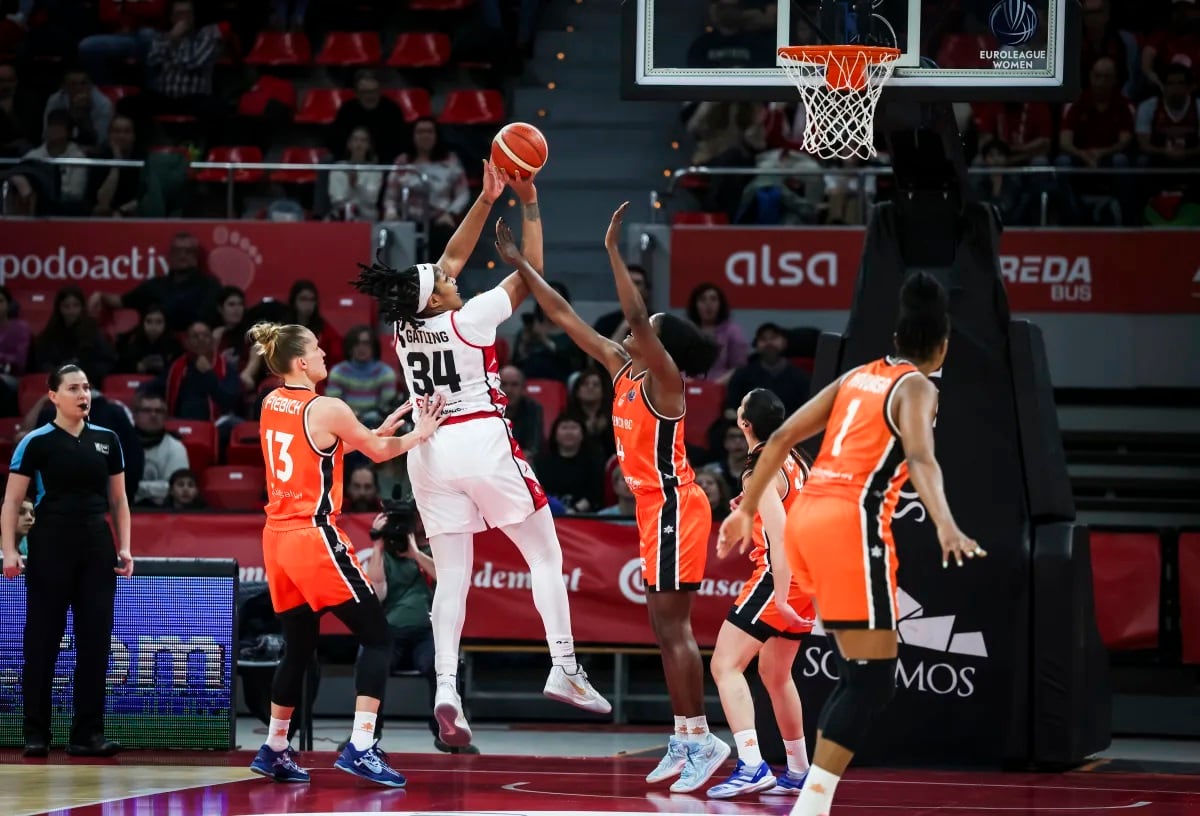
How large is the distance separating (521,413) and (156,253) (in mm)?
3919

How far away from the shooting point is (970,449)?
9.67 metres

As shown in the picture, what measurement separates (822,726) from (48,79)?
1354 centimetres

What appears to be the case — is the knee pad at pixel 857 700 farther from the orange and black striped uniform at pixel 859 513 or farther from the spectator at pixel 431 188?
the spectator at pixel 431 188

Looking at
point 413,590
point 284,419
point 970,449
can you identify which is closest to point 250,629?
point 413,590

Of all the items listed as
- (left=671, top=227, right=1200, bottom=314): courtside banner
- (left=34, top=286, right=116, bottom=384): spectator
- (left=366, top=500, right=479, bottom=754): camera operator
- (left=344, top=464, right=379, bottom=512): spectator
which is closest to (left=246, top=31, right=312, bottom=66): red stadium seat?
(left=34, top=286, right=116, bottom=384): spectator

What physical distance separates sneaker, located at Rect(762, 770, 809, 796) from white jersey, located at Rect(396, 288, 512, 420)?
217cm

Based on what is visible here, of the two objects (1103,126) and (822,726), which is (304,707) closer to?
(822,726)

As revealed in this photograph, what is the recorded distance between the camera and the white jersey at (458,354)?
8172 mm

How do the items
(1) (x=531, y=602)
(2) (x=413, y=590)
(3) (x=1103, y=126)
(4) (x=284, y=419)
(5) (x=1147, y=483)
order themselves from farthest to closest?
(3) (x=1103, y=126) < (5) (x=1147, y=483) < (1) (x=531, y=602) < (2) (x=413, y=590) < (4) (x=284, y=419)

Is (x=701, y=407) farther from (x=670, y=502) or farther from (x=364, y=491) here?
(x=670, y=502)

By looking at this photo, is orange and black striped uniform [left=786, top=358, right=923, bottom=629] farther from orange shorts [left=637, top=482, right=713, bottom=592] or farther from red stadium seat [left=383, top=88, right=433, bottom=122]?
red stadium seat [left=383, top=88, right=433, bottom=122]

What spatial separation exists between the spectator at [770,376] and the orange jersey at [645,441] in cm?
476

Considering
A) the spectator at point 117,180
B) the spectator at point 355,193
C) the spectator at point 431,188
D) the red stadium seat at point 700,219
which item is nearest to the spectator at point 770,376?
the red stadium seat at point 700,219

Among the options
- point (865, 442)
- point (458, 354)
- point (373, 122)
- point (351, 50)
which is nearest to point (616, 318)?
point (373, 122)
